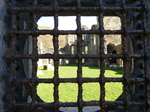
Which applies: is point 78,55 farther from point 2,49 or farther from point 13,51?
point 2,49

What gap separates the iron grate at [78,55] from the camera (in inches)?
46.5

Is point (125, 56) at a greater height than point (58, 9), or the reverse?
point (58, 9)

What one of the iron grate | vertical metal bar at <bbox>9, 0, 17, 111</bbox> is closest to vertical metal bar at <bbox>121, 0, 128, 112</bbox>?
the iron grate

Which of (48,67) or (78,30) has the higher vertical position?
(78,30)

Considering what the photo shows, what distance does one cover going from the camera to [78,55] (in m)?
1.19

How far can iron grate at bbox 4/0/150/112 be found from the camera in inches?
46.5

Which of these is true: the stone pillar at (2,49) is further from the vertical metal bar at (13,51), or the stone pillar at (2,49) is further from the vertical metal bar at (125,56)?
the vertical metal bar at (125,56)

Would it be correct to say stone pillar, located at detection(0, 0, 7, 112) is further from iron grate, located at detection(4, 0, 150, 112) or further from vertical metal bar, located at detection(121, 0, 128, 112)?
vertical metal bar, located at detection(121, 0, 128, 112)

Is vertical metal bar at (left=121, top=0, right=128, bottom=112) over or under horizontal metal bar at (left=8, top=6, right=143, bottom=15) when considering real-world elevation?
under

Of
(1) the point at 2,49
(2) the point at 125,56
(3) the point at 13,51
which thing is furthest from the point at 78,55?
(1) the point at 2,49

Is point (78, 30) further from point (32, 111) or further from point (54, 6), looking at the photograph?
point (32, 111)

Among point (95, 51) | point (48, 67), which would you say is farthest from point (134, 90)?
point (95, 51)

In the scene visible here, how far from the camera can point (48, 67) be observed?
11016 millimetres

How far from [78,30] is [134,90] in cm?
75
